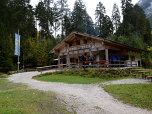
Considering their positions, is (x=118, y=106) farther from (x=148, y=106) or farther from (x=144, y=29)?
(x=144, y=29)

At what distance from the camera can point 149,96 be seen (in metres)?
6.38

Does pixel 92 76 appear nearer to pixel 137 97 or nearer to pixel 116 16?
pixel 137 97

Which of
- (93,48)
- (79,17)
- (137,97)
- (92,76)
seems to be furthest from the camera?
(79,17)

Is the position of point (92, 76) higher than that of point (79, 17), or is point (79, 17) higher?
point (79, 17)

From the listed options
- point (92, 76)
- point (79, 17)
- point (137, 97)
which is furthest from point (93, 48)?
point (79, 17)

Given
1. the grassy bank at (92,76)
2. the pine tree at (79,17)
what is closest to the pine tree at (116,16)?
the pine tree at (79,17)

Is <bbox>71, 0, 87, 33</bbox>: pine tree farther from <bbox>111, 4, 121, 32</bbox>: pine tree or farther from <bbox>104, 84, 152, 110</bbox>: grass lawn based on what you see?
<bbox>104, 84, 152, 110</bbox>: grass lawn

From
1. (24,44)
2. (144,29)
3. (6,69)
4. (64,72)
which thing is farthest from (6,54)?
(144,29)

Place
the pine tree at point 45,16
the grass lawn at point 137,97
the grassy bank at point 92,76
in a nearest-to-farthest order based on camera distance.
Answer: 1. the grass lawn at point 137,97
2. the grassy bank at point 92,76
3. the pine tree at point 45,16

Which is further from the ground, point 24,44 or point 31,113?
point 24,44

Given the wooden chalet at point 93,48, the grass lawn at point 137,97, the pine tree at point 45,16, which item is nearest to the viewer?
the grass lawn at point 137,97

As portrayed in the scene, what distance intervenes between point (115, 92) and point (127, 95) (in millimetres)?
761

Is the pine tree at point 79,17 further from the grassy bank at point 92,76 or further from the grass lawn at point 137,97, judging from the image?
the grass lawn at point 137,97

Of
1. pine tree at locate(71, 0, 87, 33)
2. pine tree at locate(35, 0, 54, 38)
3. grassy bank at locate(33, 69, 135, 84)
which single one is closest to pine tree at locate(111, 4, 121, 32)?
pine tree at locate(71, 0, 87, 33)
